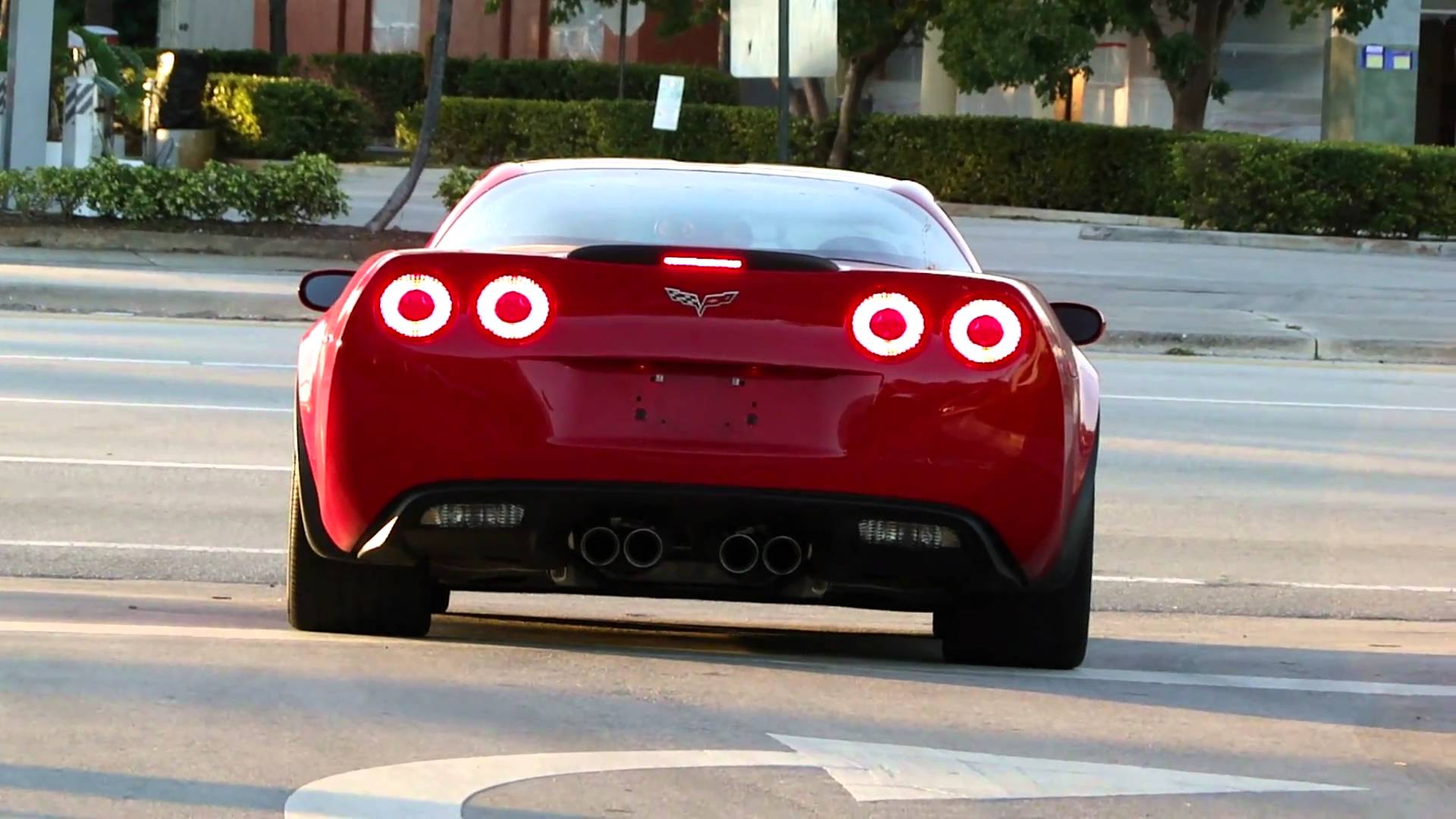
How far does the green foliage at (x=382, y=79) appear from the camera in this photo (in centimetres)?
4922

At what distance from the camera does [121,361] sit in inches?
577

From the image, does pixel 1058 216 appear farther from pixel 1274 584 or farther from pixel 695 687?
pixel 695 687

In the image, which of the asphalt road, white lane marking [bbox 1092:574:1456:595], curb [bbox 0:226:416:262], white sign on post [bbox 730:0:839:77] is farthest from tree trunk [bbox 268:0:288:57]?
white lane marking [bbox 1092:574:1456:595]

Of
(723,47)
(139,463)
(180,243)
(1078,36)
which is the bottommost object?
(139,463)

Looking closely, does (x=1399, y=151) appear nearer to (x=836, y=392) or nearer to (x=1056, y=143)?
(x=1056, y=143)

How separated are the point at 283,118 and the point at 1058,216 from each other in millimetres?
13242

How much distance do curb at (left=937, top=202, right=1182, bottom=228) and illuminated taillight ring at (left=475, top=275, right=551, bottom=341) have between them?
27570 mm

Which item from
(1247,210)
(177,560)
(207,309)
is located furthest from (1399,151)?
(177,560)

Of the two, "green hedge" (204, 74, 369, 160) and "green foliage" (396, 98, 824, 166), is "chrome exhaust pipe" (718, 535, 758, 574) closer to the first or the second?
"green foliage" (396, 98, 824, 166)

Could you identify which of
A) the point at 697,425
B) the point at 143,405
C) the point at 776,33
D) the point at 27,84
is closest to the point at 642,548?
the point at 697,425

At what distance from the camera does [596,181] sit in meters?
6.87

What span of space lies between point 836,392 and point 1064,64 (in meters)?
29.4

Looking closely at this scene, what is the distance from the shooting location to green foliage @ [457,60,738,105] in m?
47.6

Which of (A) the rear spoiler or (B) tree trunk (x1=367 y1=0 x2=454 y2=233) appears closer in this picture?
(A) the rear spoiler
